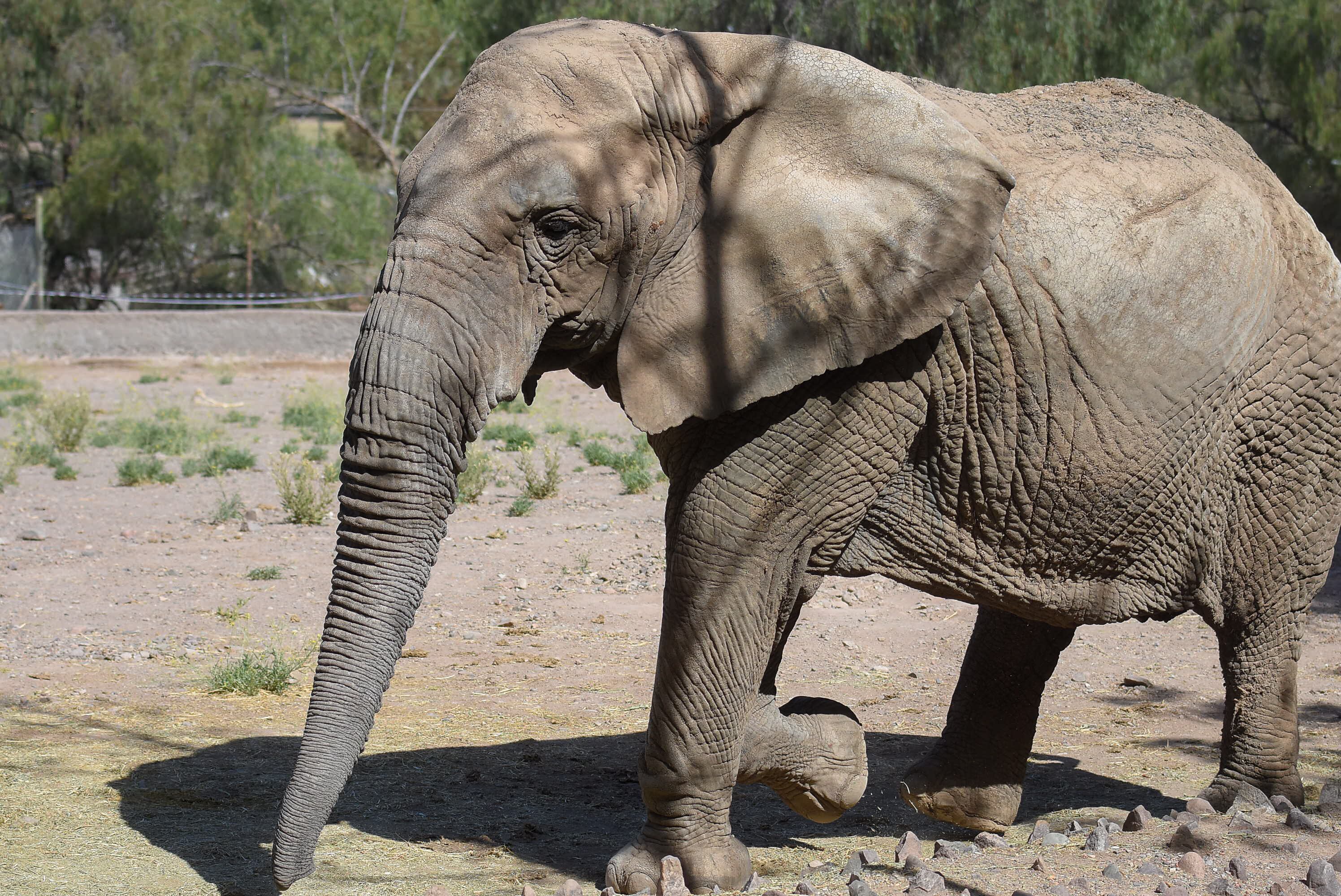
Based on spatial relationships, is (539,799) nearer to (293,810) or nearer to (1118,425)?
(293,810)

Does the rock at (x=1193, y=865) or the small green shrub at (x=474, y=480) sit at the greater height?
the rock at (x=1193, y=865)

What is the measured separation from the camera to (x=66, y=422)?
13242 mm

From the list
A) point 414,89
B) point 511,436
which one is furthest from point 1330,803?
point 414,89

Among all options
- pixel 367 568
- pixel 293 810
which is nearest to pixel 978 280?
pixel 367 568

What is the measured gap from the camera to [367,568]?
141 inches

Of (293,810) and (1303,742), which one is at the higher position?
(293,810)

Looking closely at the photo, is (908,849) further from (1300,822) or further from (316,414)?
(316,414)

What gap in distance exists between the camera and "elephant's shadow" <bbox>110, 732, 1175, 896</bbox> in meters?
4.62

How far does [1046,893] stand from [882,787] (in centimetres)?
175

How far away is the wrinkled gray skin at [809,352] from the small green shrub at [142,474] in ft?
27.0

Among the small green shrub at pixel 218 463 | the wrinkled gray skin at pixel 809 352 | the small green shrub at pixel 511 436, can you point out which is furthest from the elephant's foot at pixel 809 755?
the small green shrub at pixel 511 436

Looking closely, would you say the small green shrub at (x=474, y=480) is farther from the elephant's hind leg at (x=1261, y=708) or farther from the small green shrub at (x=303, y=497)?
the elephant's hind leg at (x=1261, y=708)

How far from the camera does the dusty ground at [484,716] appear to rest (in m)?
A: 4.39

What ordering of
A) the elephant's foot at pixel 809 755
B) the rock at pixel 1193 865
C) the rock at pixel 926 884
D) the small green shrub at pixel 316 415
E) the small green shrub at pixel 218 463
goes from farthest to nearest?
1. the small green shrub at pixel 316 415
2. the small green shrub at pixel 218 463
3. the elephant's foot at pixel 809 755
4. the rock at pixel 1193 865
5. the rock at pixel 926 884
